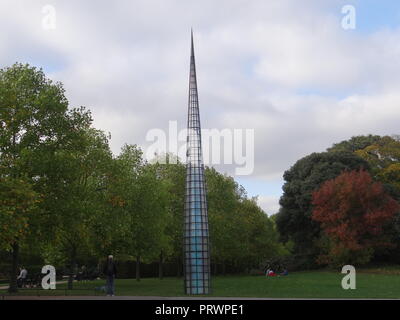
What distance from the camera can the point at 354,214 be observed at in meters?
49.8

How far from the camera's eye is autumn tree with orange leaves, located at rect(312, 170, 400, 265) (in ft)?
161

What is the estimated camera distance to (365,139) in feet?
252

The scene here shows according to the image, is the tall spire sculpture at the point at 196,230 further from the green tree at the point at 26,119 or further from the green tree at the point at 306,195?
the green tree at the point at 306,195

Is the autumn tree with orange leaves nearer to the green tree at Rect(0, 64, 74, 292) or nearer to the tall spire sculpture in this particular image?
the tall spire sculpture

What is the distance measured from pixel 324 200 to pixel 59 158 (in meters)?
30.2

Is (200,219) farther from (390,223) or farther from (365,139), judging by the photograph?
(365,139)

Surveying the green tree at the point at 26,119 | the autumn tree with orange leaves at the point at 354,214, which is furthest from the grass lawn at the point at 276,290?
the autumn tree with orange leaves at the point at 354,214

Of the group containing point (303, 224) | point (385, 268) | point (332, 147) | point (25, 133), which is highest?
point (332, 147)

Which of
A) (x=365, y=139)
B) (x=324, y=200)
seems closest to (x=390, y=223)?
(x=324, y=200)

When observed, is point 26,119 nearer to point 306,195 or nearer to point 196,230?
point 196,230

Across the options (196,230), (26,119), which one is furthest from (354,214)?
(26,119)

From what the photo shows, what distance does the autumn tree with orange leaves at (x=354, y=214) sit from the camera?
161 feet

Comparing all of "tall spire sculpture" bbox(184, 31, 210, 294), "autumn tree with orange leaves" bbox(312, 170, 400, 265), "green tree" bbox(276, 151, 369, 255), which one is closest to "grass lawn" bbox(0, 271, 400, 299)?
"tall spire sculpture" bbox(184, 31, 210, 294)
